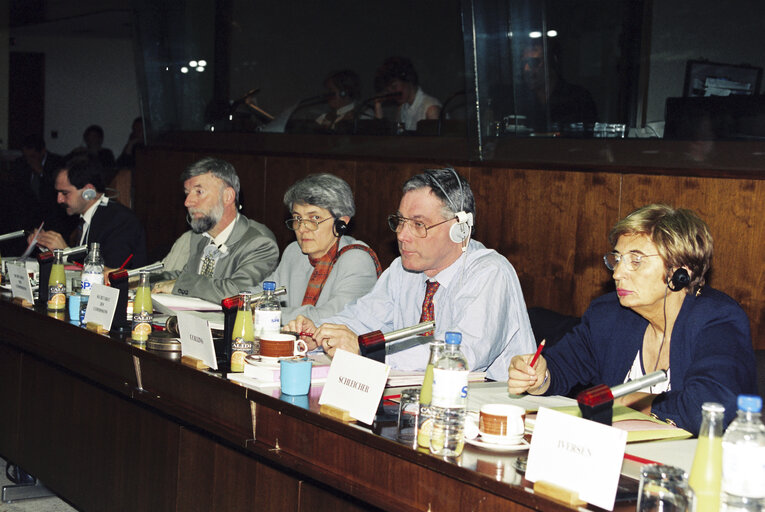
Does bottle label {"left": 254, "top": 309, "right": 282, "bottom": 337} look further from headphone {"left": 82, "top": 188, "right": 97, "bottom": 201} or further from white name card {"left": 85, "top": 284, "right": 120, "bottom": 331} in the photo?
headphone {"left": 82, "top": 188, "right": 97, "bottom": 201}

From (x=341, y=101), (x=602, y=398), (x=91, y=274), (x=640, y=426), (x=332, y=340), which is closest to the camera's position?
(x=602, y=398)

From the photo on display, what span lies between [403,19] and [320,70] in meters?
0.92

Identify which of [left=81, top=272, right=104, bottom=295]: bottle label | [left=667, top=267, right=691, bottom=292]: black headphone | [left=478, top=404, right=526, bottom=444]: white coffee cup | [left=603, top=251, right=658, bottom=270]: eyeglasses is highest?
[left=603, top=251, right=658, bottom=270]: eyeglasses

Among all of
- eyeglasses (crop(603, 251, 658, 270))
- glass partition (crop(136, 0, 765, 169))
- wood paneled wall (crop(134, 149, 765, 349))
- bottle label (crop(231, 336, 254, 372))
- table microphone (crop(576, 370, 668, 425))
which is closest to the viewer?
table microphone (crop(576, 370, 668, 425))

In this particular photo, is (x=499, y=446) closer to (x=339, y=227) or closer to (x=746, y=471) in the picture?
(x=746, y=471)

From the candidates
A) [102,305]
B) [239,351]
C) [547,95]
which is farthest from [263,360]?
[547,95]

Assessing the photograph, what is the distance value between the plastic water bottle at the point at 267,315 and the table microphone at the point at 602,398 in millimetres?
1054

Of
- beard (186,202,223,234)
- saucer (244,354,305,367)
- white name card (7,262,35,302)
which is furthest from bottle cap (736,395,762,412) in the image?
beard (186,202,223,234)

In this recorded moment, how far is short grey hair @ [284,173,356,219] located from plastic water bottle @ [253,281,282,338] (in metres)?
1.00

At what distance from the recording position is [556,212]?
349 centimetres

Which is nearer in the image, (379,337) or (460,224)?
(379,337)

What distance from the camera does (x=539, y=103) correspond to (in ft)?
12.5

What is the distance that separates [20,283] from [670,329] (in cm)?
238

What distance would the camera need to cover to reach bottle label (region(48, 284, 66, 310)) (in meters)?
3.16
